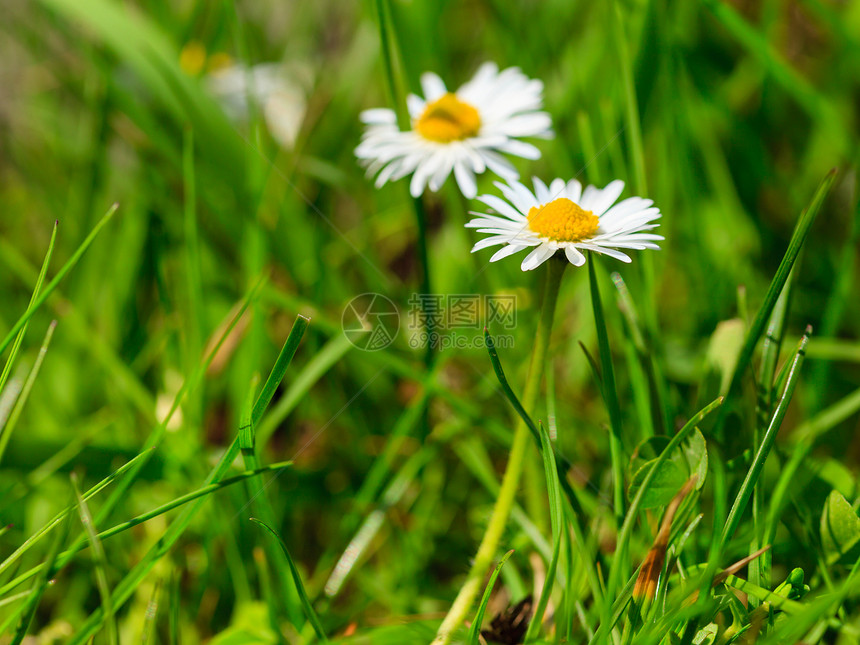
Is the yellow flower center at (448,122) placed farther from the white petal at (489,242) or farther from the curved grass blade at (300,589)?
the curved grass blade at (300,589)

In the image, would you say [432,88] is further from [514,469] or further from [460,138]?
[514,469]

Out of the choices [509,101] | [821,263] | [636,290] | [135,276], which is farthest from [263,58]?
[821,263]

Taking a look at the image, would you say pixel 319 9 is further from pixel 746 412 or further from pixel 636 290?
pixel 746 412

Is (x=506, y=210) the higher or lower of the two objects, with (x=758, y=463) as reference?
higher

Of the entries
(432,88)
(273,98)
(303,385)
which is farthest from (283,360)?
(273,98)

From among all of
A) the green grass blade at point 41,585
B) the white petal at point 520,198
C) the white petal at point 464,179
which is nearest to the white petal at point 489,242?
the white petal at point 520,198
